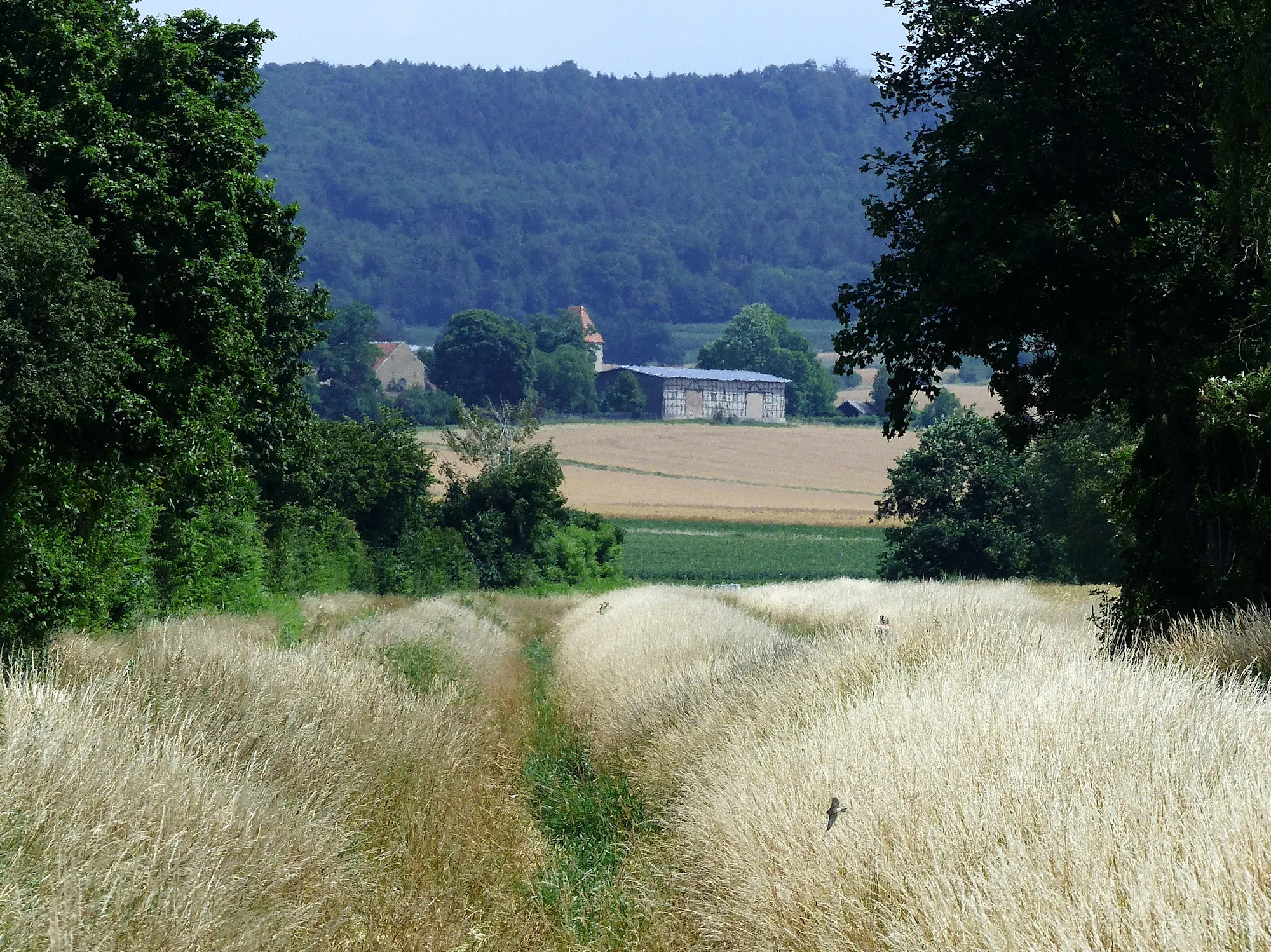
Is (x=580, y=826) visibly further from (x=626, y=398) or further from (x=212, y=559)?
(x=626, y=398)

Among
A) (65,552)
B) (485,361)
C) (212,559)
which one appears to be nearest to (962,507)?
(212,559)

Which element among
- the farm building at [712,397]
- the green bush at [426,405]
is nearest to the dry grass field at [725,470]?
the farm building at [712,397]

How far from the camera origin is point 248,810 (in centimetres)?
738

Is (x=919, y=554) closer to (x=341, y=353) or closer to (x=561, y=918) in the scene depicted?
(x=561, y=918)

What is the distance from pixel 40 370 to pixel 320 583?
3183cm

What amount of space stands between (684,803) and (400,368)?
629 feet

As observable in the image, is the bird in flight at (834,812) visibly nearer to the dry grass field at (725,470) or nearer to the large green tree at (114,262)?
the large green tree at (114,262)

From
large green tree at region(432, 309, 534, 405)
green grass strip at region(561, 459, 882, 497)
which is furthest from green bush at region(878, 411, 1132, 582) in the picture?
large green tree at region(432, 309, 534, 405)

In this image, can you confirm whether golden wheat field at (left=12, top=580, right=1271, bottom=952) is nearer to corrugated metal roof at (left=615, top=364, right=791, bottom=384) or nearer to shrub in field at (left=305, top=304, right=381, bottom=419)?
shrub in field at (left=305, top=304, right=381, bottom=419)

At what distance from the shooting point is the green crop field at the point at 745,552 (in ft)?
256

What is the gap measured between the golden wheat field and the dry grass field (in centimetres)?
8101

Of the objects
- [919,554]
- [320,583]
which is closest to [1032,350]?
[320,583]

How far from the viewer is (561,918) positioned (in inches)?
356

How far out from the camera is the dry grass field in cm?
9688
